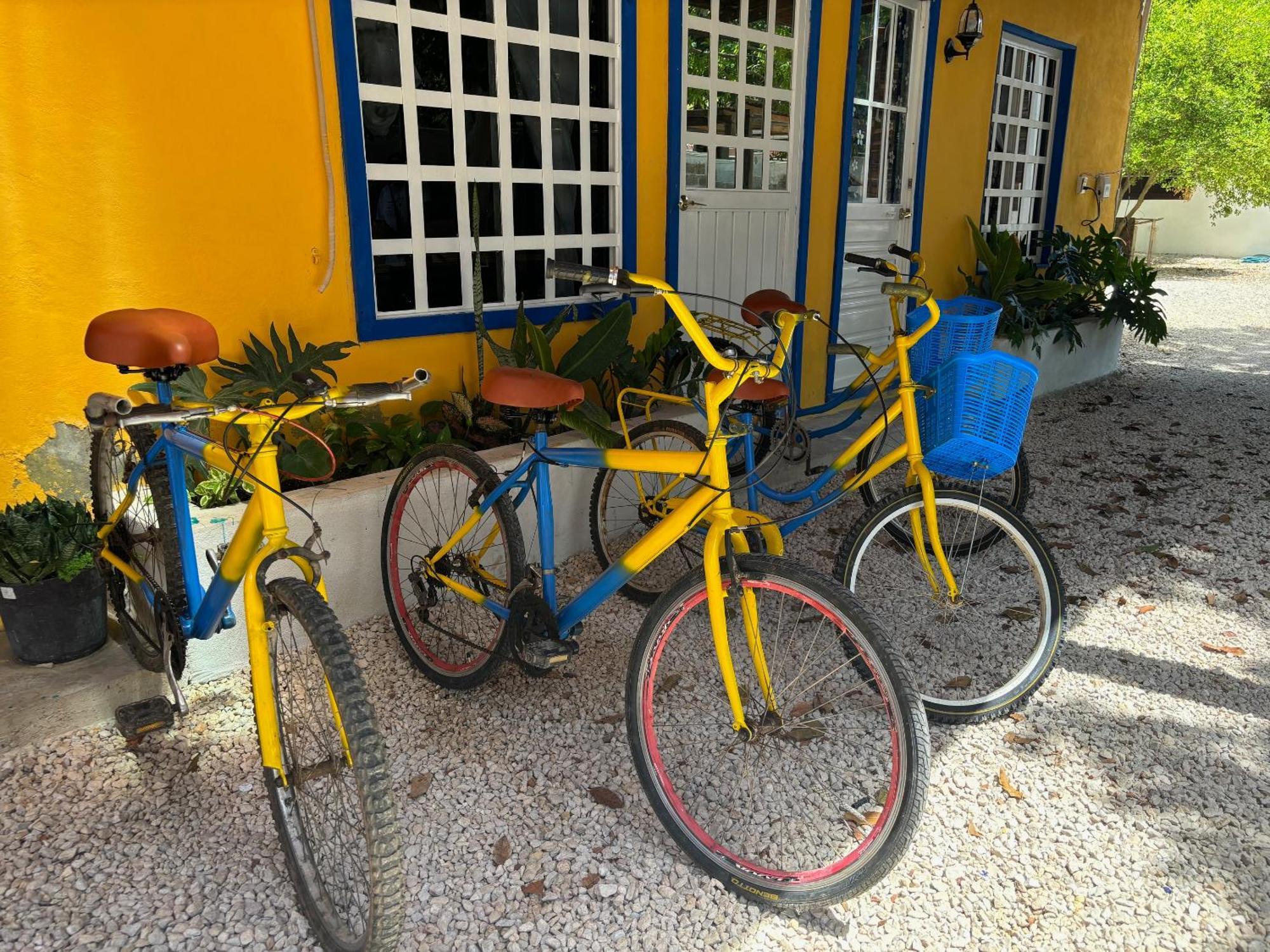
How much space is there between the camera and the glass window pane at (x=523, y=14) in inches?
146

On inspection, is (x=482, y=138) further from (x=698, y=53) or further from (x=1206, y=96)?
(x=1206, y=96)

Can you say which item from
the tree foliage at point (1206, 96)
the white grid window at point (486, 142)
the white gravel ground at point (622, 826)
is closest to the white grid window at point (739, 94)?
the white grid window at point (486, 142)

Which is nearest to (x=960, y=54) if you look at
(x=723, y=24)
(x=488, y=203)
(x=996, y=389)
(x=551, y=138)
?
(x=723, y=24)

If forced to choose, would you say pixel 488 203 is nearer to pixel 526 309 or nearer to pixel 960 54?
pixel 526 309

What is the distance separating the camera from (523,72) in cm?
380

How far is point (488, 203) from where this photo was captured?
3.86 metres

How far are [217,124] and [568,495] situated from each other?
5.98 ft

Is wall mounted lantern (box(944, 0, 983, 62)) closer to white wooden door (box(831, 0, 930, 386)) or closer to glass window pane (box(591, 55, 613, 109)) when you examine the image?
white wooden door (box(831, 0, 930, 386))

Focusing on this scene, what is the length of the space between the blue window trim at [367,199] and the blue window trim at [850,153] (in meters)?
1.75

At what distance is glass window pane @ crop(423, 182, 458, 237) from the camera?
3641 mm

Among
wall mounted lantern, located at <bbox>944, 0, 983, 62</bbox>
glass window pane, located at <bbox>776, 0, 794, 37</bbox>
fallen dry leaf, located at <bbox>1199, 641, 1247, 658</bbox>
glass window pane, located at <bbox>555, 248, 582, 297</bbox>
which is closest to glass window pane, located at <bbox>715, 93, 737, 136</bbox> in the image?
glass window pane, located at <bbox>776, 0, 794, 37</bbox>

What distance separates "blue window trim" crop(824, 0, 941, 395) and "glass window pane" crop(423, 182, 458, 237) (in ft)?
8.53

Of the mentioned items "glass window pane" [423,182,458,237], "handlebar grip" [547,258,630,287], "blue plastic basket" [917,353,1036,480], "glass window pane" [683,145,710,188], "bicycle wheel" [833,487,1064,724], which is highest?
"glass window pane" [683,145,710,188]

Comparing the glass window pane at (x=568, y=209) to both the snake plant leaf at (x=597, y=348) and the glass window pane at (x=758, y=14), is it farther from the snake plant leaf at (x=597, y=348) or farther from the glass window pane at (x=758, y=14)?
the glass window pane at (x=758, y=14)
